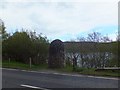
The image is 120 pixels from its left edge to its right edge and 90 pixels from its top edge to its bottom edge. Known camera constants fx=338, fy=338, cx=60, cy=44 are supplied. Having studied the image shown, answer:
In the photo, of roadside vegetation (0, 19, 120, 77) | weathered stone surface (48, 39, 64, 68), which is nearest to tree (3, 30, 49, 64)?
roadside vegetation (0, 19, 120, 77)

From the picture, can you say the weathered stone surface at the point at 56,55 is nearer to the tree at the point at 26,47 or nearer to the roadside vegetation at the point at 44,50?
the roadside vegetation at the point at 44,50

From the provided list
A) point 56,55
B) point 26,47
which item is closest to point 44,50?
point 26,47

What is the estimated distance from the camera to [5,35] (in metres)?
33.9

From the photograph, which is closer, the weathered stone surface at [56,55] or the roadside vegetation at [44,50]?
the weathered stone surface at [56,55]

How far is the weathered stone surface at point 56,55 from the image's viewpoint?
24156 millimetres

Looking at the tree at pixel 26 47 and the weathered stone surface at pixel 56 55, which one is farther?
the tree at pixel 26 47

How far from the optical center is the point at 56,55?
80.8ft

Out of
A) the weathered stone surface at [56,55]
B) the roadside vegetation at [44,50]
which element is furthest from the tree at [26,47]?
the weathered stone surface at [56,55]

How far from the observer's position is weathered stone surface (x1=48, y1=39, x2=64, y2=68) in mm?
24156

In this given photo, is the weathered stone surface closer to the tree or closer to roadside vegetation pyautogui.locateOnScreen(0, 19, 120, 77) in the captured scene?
roadside vegetation pyautogui.locateOnScreen(0, 19, 120, 77)

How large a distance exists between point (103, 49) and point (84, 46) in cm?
247

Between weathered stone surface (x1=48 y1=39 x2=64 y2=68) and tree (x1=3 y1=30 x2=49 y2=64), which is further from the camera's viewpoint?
tree (x1=3 y1=30 x2=49 y2=64)

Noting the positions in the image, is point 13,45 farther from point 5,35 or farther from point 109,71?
point 109,71

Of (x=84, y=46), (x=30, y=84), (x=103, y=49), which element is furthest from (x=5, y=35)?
(x=30, y=84)
